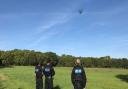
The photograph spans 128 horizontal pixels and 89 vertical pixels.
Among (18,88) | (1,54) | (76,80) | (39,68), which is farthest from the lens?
(1,54)

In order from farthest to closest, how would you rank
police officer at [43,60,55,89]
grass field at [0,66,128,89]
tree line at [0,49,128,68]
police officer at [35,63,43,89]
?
tree line at [0,49,128,68]
grass field at [0,66,128,89]
police officer at [35,63,43,89]
police officer at [43,60,55,89]

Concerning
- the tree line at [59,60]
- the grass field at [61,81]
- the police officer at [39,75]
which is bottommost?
the grass field at [61,81]

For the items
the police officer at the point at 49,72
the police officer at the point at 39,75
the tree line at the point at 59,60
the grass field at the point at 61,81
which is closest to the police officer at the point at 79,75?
the police officer at the point at 49,72

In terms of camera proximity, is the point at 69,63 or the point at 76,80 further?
the point at 69,63

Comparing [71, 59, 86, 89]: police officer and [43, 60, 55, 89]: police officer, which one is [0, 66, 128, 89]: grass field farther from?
[71, 59, 86, 89]: police officer

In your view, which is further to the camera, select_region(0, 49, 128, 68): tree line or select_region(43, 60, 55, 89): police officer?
select_region(0, 49, 128, 68): tree line

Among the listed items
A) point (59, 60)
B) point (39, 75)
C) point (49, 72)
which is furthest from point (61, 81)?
point (59, 60)

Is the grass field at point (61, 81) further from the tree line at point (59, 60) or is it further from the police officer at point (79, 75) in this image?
the tree line at point (59, 60)

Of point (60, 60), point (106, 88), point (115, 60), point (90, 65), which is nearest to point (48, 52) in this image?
point (60, 60)

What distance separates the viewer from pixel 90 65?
125 m

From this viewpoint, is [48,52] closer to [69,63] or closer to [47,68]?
[69,63]

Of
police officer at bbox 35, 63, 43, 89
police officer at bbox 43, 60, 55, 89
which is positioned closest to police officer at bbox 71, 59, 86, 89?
police officer at bbox 43, 60, 55, 89

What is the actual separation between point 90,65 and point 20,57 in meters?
25.3

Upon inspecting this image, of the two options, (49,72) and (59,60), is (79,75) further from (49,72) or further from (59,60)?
(59,60)
